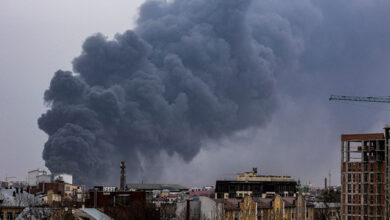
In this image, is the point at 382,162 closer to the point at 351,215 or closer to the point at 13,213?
the point at 351,215

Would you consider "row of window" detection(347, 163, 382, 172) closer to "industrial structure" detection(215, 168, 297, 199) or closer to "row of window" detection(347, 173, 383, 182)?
"row of window" detection(347, 173, 383, 182)

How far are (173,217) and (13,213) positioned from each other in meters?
16.1

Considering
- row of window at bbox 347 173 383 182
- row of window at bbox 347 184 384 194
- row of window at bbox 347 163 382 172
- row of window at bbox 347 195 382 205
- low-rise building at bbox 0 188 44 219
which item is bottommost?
low-rise building at bbox 0 188 44 219

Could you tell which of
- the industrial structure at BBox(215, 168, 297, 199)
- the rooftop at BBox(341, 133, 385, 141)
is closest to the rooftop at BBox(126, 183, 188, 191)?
the industrial structure at BBox(215, 168, 297, 199)

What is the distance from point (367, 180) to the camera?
71.4m

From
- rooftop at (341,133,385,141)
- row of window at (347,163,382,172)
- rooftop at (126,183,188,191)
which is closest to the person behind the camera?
row of window at (347,163,382,172)

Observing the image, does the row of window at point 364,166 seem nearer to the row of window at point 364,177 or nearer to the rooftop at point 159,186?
the row of window at point 364,177

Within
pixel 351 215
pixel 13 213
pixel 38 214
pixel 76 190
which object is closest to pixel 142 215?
pixel 38 214

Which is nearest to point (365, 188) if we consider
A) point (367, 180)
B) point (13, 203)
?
point (367, 180)

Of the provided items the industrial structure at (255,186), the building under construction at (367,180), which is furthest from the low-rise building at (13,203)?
the industrial structure at (255,186)

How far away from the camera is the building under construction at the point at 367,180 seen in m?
70.1

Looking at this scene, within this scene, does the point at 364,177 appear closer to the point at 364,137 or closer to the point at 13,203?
the point at 364,137

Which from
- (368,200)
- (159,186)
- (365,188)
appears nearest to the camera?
(368,200)

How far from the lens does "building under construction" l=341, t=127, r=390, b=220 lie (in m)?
70.1
